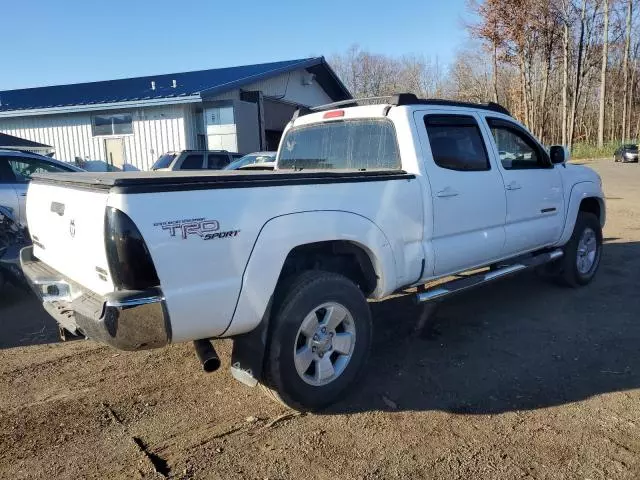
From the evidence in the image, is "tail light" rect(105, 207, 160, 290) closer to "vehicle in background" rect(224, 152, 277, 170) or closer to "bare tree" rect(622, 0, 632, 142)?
"vehicle in background" rect(224, 152, 277, 170)

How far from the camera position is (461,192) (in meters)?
4.50

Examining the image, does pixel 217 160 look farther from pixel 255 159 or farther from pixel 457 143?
pixel 457 143

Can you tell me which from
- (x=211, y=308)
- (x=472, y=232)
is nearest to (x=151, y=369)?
(x=211, y=308)

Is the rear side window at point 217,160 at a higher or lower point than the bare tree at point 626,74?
lower

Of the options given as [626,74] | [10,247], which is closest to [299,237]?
[10,247]

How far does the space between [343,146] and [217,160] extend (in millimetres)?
10385

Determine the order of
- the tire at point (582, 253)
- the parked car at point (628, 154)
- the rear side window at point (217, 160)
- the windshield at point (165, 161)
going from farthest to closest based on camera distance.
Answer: the parked car at point (628, 154) → the rear side window at point (217, 160) → the windshield at point (165, 161) → the tire at point (582, 253)

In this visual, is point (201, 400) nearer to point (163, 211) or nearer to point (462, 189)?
point (163, 211)

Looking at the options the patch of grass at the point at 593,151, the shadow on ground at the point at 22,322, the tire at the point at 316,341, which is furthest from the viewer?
the patch of grass at the point at 593,151

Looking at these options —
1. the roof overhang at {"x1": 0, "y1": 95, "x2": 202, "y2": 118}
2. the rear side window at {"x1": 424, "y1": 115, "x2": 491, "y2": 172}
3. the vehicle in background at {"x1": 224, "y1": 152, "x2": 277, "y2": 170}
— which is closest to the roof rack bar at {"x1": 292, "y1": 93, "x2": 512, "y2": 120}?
the rear side window at {"x1": 424, "y1": 115, "x2": 491, "y2": 172}

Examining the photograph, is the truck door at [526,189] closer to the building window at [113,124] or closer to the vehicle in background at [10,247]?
the vehicle in background at [10,247]

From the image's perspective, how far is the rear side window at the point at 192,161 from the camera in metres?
13.8

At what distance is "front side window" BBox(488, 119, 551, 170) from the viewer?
5.26 m

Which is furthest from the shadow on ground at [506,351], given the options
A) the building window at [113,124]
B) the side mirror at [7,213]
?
the building window at [113,124]
